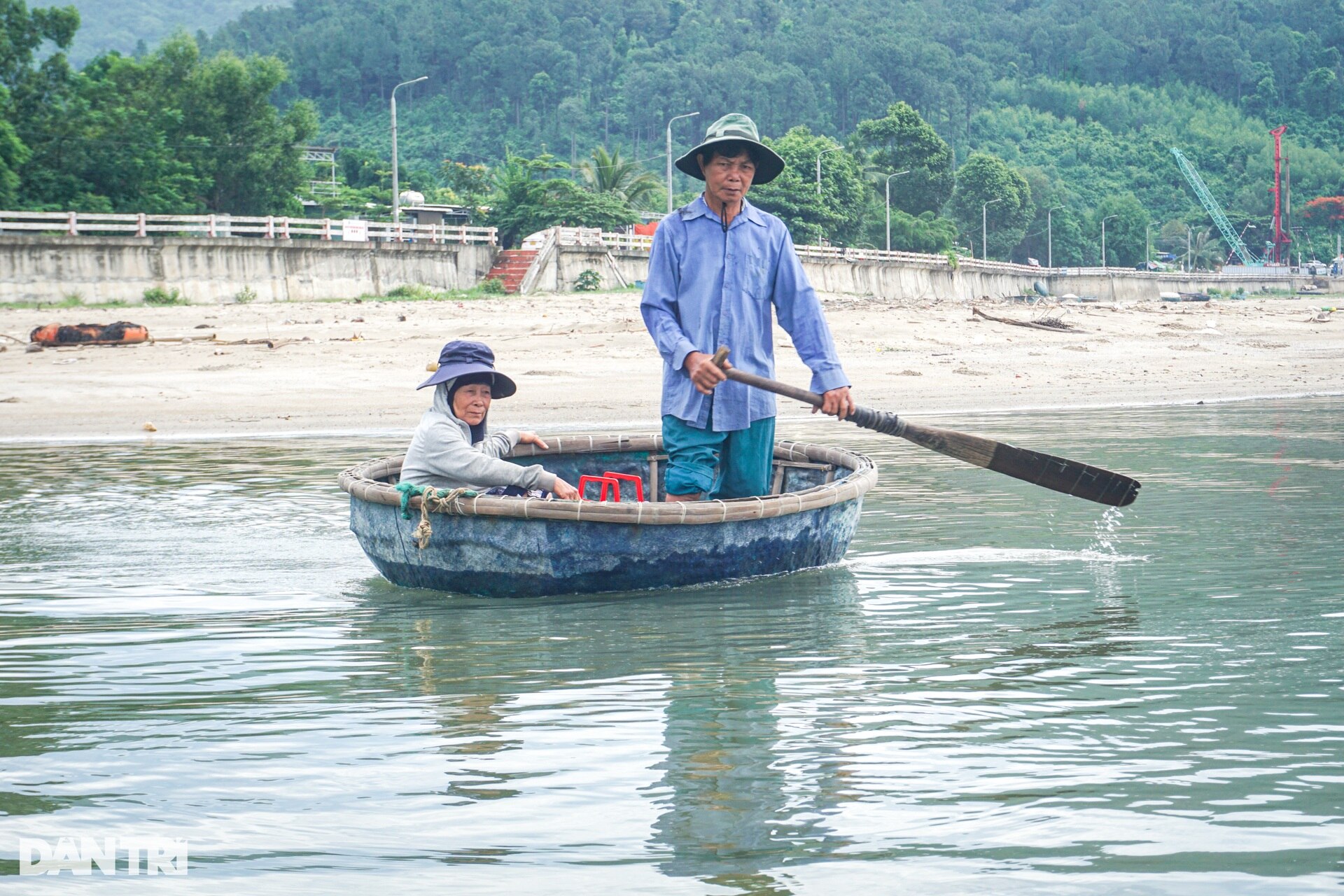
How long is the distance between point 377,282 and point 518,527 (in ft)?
91.4

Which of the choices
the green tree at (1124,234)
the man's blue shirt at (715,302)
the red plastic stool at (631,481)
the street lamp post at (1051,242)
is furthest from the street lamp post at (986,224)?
the man's blue shirt at (715,302)

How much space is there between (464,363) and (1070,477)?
297 cm

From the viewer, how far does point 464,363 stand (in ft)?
20.2

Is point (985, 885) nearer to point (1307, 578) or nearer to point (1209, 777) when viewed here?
point (1209, 777)

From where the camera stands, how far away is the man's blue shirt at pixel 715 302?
611 centimetres

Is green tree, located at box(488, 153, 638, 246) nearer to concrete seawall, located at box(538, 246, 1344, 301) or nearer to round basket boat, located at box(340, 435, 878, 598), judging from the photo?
concrete seawall, located at box(538, 246, 1344, 301)

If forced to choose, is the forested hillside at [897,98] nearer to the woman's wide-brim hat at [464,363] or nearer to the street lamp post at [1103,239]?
the street lamp post at [1103,239]

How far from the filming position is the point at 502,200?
44.5 m

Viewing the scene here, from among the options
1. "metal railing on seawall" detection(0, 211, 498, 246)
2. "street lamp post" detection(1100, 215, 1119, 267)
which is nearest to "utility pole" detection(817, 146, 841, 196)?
"metal railing on seawall" detection(0, 211, 498, 246)

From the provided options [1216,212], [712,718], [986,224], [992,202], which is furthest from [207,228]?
[1216,212]

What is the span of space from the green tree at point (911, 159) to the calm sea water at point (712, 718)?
3332 inches

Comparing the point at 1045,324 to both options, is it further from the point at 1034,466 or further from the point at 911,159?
the point at 911,159

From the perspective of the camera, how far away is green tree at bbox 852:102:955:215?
8962cm

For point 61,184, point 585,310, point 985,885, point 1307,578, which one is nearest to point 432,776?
point 985,885
